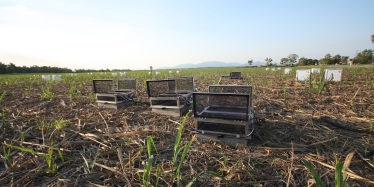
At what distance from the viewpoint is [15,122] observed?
12.4 feet

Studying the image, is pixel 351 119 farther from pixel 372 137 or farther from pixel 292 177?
pixel 292 177

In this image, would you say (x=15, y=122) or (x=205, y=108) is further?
(x=15, y=122)

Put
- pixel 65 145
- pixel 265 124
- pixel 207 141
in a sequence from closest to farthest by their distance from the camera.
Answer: pixel 65 145 < pixel 207 141 < pixel 265 124

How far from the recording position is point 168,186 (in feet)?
6.14

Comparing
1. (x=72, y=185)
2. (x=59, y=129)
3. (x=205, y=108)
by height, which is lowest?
(x=72, y=185)

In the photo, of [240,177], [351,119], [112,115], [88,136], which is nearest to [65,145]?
[88,136]

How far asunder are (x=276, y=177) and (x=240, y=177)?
412mm

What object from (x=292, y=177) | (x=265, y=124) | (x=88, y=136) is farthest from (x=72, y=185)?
(x=265, y=124)

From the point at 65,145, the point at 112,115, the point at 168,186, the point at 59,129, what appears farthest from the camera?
the point at 112,115

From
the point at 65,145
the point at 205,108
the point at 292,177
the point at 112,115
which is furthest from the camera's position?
the point at 112,115

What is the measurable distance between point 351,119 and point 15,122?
6.99 metres

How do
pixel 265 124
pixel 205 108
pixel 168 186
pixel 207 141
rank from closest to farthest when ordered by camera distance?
pixel 168 186
pixel 207 141
pixel 205 108
pixel 265 124

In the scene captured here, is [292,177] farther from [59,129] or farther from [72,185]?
[59,129]

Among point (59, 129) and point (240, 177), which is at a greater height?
point (59, 129)
